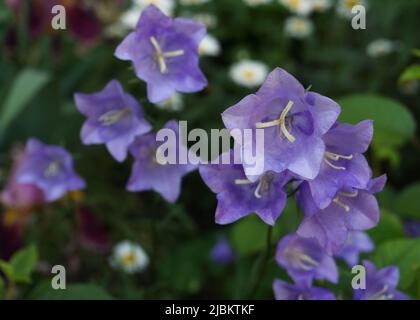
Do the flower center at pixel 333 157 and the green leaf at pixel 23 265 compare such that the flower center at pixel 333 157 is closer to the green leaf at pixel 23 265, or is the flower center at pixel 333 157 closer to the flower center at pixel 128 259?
the green leaf at pixel 23 265

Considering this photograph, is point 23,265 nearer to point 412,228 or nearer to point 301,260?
point 301,260

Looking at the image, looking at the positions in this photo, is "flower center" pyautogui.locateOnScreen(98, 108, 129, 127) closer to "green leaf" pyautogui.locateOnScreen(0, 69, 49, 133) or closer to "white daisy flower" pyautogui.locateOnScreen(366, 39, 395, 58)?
"green leaf" pyautogui.locateOnScreen(0, 69, 49, 133)

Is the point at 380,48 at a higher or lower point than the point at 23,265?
higher

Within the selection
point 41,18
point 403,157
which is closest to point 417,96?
point 403,157

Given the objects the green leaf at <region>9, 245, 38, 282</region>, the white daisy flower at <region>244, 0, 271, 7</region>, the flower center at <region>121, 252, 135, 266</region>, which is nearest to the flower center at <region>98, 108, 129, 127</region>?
the green leaf at <region>9, 245, 38, 282</region>

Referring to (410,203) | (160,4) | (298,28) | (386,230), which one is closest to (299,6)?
(298,28)

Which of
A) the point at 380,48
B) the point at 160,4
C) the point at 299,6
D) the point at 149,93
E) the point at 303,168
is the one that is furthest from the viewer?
the point at 299,6
